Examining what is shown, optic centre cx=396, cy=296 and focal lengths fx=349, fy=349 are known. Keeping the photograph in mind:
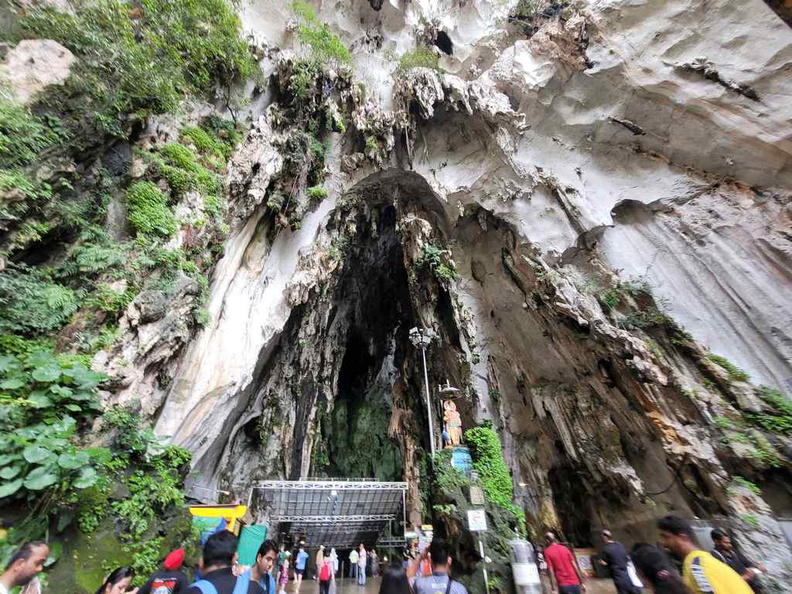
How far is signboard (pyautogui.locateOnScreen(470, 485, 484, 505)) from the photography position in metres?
7.68

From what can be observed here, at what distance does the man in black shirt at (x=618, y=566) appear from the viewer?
3.87 m

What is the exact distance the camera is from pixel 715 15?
9.34 m

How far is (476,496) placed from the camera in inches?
304

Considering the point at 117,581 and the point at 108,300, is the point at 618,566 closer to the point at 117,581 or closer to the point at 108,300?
the point at 117,581

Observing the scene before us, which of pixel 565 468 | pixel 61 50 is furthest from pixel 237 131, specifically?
pixel 565 468

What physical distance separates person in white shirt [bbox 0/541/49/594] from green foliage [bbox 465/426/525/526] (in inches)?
319

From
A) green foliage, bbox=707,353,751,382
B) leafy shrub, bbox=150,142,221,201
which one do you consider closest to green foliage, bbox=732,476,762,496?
green foliage, bbox=707,353,751,382

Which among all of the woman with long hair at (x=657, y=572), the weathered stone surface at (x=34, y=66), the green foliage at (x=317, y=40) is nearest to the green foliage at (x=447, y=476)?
the woman with long hair at (x=657, y=572)

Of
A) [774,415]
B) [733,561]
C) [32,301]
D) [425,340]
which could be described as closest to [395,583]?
[733,561]

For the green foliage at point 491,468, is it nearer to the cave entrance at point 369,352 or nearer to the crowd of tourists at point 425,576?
the crowd of tourists at point 425,576

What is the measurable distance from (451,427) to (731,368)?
640 cm

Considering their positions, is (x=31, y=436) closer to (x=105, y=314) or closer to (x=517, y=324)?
(x=105, y=314)

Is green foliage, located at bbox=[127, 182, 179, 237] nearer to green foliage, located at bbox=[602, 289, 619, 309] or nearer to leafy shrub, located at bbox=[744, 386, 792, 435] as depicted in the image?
green foliage, located at bbox=[602, 289, 619, 309]

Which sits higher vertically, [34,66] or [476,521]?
[34,66]
